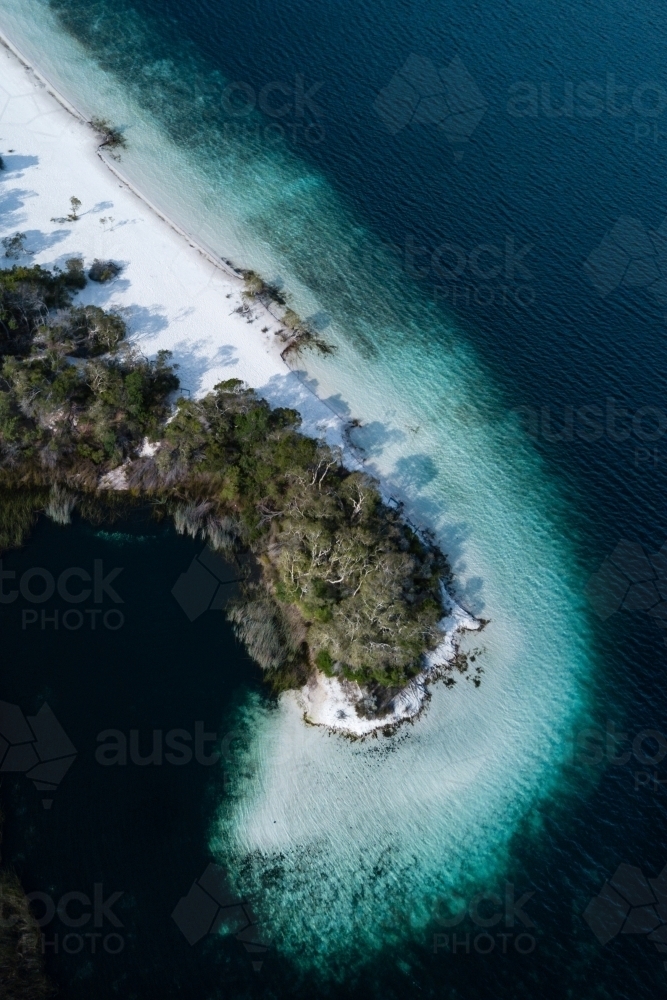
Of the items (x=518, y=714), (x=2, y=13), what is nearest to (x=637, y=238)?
(x=518, y=714)

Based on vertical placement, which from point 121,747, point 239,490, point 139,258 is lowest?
point 121,747

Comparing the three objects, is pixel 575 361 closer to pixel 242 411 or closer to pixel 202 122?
pixel 242 411

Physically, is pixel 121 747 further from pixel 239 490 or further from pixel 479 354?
pixel 479 354

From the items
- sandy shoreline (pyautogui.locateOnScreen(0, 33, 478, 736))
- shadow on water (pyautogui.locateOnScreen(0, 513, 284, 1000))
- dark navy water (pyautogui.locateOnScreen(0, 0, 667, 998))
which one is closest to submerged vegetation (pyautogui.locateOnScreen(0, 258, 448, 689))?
shadow on water (pyautogui.locateOnScreen(0, 513, 284, 1000))

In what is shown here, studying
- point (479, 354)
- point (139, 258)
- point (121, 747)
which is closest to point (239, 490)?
point (121, 747)

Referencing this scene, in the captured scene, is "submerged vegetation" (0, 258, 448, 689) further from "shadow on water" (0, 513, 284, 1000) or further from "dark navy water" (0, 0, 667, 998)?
"dark navy water" (0, 0, 667, 998)

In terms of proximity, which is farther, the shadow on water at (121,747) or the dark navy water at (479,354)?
the dark navy water at (479,354)

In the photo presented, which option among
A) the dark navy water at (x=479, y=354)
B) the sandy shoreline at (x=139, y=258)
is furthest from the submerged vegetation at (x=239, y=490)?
the dark navy water at (x=479, y=354)

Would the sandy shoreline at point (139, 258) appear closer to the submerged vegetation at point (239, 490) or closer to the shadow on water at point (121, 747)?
the submerged vegetation at point (239, 490)
